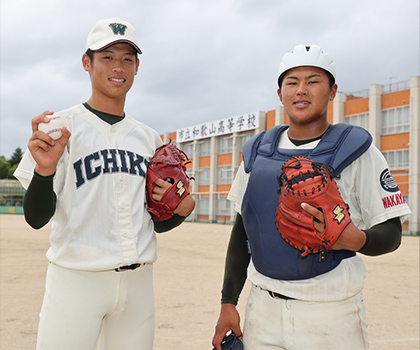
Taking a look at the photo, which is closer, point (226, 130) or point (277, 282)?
point (277, 282)

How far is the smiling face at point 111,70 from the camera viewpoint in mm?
3031

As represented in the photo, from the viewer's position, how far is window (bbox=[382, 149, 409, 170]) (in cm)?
3369

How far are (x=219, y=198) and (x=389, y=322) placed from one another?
42830 millimetres

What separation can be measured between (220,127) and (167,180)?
47.4 meters

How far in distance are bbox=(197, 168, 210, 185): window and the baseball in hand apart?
49767mm

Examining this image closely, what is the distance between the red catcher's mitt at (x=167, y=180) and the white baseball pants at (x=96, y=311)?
0.40m

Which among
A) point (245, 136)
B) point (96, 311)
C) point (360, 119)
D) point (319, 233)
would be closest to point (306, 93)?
point (319, 233)

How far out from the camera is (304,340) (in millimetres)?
2549

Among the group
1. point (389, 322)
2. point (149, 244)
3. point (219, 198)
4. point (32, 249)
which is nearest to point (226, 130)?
point (219, 198)

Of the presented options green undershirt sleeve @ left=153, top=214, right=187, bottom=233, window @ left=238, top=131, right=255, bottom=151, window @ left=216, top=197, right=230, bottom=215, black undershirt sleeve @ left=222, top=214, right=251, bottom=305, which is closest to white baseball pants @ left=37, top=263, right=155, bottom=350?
green undershirt sleeve @ left=153, top=214, right=187, bottom=233

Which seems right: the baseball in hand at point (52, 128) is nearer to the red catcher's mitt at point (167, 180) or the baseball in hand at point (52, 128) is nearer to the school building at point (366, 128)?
the red catcher's mitt at point (167, 180)

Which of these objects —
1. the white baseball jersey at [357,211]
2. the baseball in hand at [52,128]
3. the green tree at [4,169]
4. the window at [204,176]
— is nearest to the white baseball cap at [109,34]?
the baseball in hand at [52,128]

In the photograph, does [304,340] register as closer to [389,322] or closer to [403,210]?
[403,210]

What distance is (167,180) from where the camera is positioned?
3.03 metres
